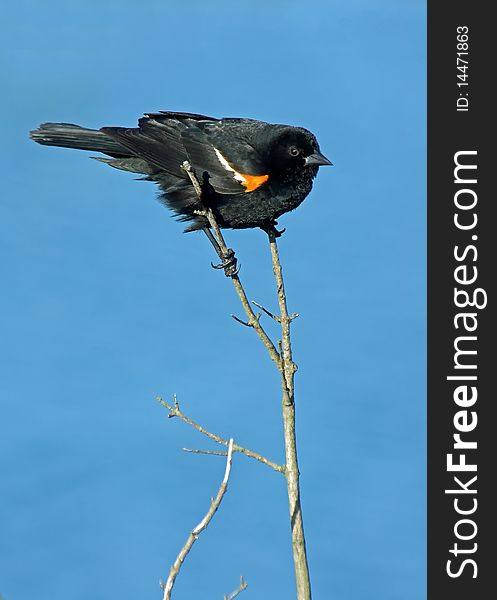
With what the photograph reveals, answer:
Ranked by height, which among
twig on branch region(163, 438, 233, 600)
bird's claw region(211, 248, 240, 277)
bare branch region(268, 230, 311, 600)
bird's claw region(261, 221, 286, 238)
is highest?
bird's claw region(261, 221, 286, 238)

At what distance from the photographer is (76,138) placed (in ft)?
13.2

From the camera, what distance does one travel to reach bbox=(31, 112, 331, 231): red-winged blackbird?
373 cm

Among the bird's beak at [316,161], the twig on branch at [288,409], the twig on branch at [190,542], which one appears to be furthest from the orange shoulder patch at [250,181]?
the twig on branch at [190,542]

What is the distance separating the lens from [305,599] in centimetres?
216

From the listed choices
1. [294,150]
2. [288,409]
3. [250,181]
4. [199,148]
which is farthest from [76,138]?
[288,409]

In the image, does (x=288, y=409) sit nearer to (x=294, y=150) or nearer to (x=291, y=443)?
(x=291, y=443)

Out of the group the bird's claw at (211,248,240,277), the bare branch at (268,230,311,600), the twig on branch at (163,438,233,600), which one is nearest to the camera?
the twig on branch at (163,438,233,600)

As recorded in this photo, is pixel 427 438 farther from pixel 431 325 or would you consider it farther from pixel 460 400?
pixel 431 325

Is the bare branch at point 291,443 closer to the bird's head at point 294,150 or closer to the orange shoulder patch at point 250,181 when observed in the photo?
the orange shoulder patch at point 250,181

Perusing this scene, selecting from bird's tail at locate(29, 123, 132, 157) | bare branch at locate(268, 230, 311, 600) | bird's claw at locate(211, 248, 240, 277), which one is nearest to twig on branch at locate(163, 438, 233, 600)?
bare branch at locate(268, 230, 311, 600)

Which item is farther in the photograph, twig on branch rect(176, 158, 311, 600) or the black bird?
the black bird

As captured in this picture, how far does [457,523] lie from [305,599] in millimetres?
1124

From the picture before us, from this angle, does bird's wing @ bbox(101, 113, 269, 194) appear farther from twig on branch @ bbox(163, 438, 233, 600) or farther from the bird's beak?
twig on branch @ bbox(163, 438, 233, 600)

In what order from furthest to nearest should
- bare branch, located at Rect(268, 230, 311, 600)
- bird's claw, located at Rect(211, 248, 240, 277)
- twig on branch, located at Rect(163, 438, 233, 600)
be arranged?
bird's claw, located at Rect(211, 248, 240, 277)
bare branch, located at Rect(268, 230, 311, 600)
twig on branch, located at Rect(163, 438, 233, 600)
